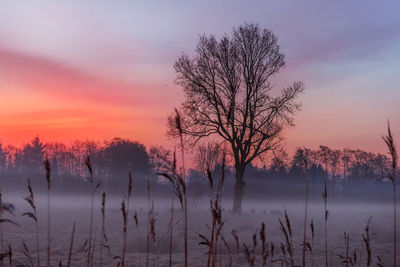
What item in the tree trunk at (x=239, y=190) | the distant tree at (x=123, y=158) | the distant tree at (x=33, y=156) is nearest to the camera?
the tree trunk at (x=239, y=190)

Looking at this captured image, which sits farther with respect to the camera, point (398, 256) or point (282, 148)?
point (282, 148)

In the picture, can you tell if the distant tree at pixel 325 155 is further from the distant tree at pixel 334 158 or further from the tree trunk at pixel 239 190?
the tree trunk at pixel 239 190

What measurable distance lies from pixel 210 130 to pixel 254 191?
114 ft

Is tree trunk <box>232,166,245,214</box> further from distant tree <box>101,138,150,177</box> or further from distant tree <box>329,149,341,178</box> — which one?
distant tree <box>329,149,341,178</box>

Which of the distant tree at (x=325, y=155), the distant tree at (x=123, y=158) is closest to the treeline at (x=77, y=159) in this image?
the distant tree at (x=123, y=158)

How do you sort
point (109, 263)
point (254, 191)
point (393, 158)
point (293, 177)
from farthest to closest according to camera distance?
1. point (293, 177)
2. point (254, 191)
3. point (109, 263)
4. point (393, 158)

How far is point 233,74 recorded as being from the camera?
914 inches

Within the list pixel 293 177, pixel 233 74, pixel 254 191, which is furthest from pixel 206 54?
pixel 293 177

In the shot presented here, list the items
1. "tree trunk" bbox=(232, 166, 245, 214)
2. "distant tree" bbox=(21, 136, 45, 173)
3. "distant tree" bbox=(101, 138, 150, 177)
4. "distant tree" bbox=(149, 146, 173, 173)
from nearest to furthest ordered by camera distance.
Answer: "distant tree" bbox=(149, 146, 173, 173)
"tree trunk" bbox=(232, 166, 245, 214)
"distant tree" bbox=(101, 138, 150, 177)
"distant tree" bbox=(21, 136, 45, 173)

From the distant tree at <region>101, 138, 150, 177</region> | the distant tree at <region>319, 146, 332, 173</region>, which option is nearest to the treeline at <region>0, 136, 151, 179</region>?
the distant tree at <region>101, 138, 150, 177</region>

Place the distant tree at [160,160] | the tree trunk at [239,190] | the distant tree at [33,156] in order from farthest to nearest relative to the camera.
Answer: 1. the distant tree at [33,156]
2. the tree trunk at [239,190]
3. the distant tree at [160,160]

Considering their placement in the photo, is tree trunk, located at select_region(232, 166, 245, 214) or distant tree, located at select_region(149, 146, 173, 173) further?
tree trunk, located at select_region(232, 166, 245, 214)

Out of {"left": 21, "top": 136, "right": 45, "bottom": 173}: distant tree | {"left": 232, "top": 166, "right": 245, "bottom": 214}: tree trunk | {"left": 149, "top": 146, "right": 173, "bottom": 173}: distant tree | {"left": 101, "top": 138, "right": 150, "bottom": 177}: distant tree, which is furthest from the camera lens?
{"left": 21, "top": 136, "right": 45, "bottom": 173}: distant tree

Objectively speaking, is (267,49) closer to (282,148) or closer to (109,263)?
(282,148)
